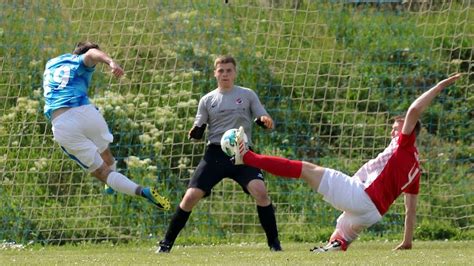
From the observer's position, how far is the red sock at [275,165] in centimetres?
900

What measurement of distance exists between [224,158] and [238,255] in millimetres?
935

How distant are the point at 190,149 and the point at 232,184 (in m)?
0.64

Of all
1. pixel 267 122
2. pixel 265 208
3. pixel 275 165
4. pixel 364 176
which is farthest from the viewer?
pixel 265 208

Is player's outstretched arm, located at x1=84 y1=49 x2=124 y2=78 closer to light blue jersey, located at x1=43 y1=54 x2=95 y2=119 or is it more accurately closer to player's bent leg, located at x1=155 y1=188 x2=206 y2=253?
light blue jersey, located at x1=43 y1=54 x2=95 y2=119

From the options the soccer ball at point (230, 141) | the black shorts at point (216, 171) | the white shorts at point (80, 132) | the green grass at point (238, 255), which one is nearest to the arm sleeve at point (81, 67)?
the white shorts at point (80, 132)

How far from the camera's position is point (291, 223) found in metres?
13.4

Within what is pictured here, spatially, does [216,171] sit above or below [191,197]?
above

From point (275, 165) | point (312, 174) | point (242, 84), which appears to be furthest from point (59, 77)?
point (242, 84)

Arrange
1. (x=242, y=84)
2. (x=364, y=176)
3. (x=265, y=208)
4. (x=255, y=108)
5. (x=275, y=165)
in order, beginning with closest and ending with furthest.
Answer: (x=275, y=165) < (x=364, y=176) < (x=265, y=208) < (x=255, y=108) < (x=242, y=84)

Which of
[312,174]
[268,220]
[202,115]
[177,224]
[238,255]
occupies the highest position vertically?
[202,115]

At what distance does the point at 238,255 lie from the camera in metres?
10.2

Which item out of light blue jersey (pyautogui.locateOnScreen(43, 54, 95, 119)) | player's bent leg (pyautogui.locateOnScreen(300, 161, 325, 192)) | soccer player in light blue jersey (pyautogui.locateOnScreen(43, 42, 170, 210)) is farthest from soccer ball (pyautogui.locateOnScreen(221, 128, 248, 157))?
light blue jersey (pyautogui.locateOnScreen(43, 54, 95, 119))

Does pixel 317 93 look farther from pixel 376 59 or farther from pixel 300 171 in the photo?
pixel 300 171

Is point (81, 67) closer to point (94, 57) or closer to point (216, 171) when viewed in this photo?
point (94, 57)
